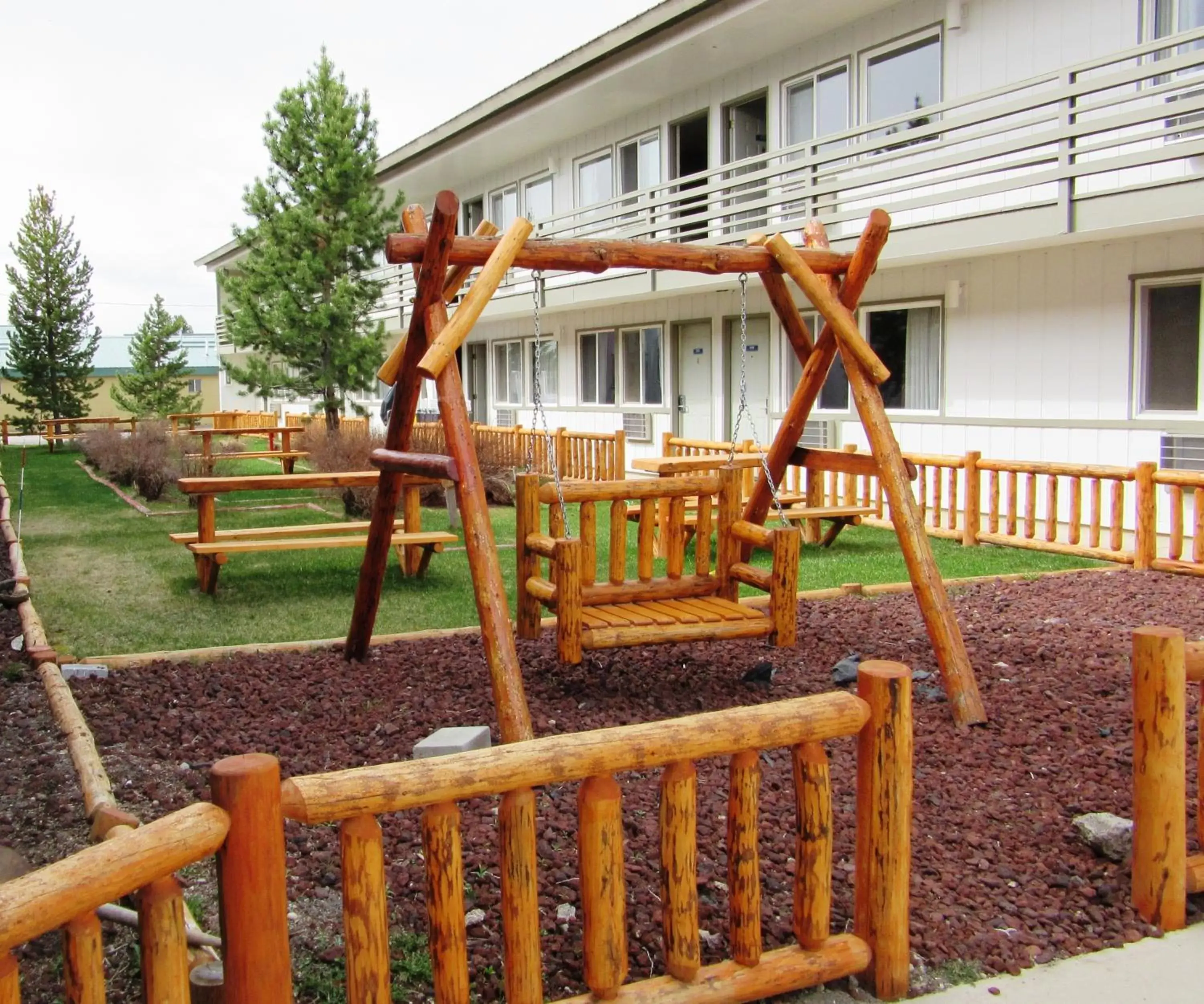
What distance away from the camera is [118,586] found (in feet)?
28.9

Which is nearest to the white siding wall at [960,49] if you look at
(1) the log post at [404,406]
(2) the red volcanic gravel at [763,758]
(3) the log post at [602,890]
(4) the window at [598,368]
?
(4) the window at [598,368]

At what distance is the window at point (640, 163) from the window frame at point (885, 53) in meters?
4.74

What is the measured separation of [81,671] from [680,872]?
14.4 ft

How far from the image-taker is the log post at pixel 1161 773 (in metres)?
3.21

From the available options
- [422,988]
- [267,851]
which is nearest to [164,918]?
[267,851]

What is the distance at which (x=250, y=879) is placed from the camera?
7.09 ft

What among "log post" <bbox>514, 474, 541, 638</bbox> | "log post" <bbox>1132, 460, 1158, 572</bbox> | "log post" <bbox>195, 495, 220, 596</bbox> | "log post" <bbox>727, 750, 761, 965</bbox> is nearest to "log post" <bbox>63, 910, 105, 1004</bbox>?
"log post" <bbox>727, 750, 761, 965</bbox>

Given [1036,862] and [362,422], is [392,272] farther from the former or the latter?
[1036,862]

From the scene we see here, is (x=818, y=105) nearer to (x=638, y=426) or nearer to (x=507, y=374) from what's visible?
(x=638, y=426)

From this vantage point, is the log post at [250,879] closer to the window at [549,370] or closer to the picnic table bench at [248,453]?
the picnic table bench at [248,453]

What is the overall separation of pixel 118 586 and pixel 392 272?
19.1 metres

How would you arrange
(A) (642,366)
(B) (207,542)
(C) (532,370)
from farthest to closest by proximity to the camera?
(C) (532,370), (A) (642,366), (B) (207,542)

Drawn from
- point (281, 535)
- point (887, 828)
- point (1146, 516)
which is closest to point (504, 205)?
point (281, 535)

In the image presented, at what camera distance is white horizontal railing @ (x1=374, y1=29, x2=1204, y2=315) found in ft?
33.2
